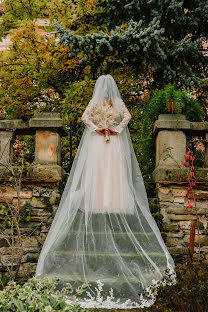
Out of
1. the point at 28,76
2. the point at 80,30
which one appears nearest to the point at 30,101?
the point at 28,76

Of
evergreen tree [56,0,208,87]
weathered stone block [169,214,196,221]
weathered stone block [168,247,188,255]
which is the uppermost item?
evergreen tree [56,0,208,87]

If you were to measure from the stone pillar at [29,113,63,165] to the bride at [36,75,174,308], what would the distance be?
0.35 meters

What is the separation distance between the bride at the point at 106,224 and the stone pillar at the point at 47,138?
350mm

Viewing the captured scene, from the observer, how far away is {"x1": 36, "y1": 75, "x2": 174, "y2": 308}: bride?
3.70 m

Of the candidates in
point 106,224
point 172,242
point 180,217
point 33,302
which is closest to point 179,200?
point 180,217

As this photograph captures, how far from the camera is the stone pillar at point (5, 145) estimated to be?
197 inches

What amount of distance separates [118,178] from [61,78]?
381 centimetres

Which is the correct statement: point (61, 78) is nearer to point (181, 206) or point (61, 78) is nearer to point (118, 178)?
point (118, 178)

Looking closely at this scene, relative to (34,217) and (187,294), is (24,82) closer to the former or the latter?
(34,217)

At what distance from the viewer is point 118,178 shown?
197 inches

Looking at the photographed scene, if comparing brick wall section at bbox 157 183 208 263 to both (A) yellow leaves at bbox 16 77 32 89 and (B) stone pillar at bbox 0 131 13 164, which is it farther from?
(A) yellow leaves at bbox 16 77 32 89

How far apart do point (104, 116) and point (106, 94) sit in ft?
1.27

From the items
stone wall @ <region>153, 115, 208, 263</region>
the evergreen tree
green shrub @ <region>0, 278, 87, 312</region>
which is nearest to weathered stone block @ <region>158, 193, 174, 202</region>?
stone wall @ <region>153, 115, 208, 263</region>

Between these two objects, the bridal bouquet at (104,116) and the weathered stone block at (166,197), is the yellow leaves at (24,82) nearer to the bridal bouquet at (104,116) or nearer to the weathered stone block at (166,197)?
the bridal bouquet at (104,116)
